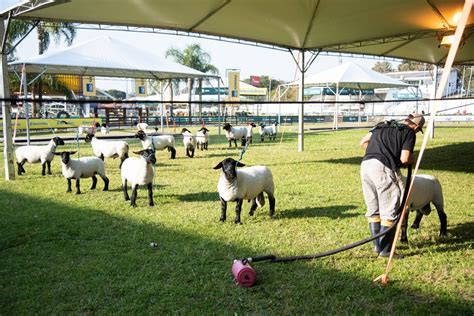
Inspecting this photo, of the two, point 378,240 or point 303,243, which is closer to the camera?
point 378,240

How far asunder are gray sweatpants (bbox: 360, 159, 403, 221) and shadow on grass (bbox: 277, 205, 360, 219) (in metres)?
1.95

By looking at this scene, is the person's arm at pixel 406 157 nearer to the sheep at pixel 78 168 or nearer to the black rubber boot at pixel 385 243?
the black rubber boot at pixel 385 243

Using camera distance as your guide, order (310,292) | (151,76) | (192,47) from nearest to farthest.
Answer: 1. (310,292)
2. (151,76)
3. (192,47)

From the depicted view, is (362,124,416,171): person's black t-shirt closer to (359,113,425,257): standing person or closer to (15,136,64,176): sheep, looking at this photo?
(359,113,425,257): standing person

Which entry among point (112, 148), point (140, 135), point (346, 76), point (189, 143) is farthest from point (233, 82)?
point (112, 148)

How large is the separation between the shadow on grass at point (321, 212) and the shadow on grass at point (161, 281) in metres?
1.38

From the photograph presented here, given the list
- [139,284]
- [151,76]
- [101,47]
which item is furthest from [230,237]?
[151,76]

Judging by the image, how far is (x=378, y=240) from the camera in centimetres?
479

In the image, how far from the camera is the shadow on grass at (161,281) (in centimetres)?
364

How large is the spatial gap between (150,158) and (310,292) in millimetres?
4301

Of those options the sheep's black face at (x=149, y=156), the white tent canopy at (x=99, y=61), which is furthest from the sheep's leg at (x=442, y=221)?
the white tent canopy at (x=99, y=61)

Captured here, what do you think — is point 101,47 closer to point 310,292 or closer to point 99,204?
point 99,204

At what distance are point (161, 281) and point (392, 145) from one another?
3118mm

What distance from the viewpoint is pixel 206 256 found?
4875 millimetres
